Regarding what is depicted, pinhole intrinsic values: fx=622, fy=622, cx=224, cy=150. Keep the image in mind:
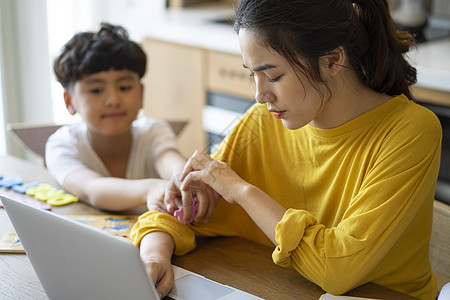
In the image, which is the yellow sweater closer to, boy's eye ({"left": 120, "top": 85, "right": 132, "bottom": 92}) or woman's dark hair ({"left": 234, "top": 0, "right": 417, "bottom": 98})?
woman's dark hair ({"left": 234, "top": 0, "right": 417, "bottom": 98})

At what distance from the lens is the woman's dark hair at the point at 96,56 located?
170 centimetres

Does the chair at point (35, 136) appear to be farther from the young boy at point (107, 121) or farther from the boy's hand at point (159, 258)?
the boy's hand at point (159, 258)

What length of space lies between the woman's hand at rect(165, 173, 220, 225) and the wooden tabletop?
0.06 meters

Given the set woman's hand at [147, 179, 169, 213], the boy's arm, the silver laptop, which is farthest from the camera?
the boy's arm

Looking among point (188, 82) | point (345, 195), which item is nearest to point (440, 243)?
point (345, 195)

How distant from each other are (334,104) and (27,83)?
2405 millimetres

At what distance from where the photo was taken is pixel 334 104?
1.19 m

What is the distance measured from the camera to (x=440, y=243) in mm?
1281

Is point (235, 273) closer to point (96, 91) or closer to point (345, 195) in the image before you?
point (345, 195)

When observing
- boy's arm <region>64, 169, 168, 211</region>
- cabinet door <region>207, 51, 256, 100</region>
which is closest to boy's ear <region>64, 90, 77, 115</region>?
boy's arm <region>64, 169, 168, 211</region>

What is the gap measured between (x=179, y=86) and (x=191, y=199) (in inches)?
76.5

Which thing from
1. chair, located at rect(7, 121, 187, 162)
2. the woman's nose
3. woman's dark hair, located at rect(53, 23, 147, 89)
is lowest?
chair, located at rect(7, 121, 187, 162)

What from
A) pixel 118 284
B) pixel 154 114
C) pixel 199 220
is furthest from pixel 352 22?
pixel 154 114

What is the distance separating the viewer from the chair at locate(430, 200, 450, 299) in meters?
1.25
